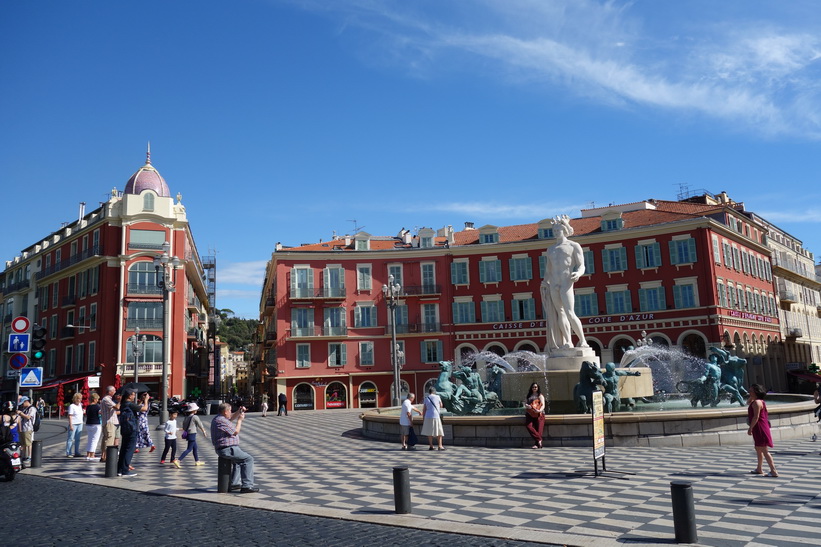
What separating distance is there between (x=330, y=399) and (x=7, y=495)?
3415cm

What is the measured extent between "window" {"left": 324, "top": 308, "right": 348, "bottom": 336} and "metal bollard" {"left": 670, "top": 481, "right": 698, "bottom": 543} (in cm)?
3868

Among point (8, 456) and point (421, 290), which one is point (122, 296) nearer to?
point (421, 290)

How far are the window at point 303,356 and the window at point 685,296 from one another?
81.0 ft

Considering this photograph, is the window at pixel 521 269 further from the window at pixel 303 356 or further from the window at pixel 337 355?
the window at pixel 303 356

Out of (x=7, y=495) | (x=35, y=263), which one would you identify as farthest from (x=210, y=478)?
(x=35, y=263)

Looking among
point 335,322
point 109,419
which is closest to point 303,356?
point 335,322

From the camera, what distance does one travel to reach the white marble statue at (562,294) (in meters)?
19.0

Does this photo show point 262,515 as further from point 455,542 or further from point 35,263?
point 35,263

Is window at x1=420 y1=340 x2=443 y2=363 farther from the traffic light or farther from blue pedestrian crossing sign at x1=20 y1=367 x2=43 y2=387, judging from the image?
the traffic light

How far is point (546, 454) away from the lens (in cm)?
1356

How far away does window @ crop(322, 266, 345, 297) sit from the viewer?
44.9 m

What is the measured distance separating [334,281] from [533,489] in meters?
36.2

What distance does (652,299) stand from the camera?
135 ft

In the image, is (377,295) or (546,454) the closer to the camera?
(546,454)
